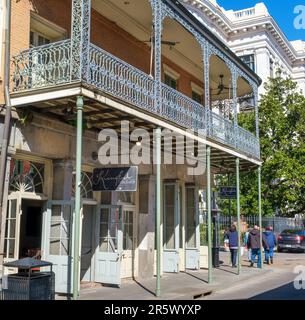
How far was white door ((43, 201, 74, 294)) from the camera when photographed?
1101 cm

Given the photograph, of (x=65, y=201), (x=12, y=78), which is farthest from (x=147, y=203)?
(x=12, y=78)

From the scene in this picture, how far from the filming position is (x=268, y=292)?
1205 cm

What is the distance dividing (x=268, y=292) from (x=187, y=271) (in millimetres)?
5228

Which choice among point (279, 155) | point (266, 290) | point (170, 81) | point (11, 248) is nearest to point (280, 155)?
point (279, 155)

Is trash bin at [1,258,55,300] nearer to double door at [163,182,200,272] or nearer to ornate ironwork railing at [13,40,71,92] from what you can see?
ornate ironwork railing at [13,40,71,92]

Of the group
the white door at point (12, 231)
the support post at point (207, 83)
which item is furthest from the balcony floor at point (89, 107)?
the white door at point (12, 231)

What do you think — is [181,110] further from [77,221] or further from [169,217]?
[77,221]

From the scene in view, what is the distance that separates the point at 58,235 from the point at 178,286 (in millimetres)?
3765

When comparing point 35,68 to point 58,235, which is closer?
point 35,68

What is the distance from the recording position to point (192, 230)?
17.9 m

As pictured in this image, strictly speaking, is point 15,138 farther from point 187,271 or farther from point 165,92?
point 187,271

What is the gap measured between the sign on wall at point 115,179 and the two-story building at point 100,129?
60cm

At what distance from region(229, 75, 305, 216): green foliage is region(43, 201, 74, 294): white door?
66.0ft
